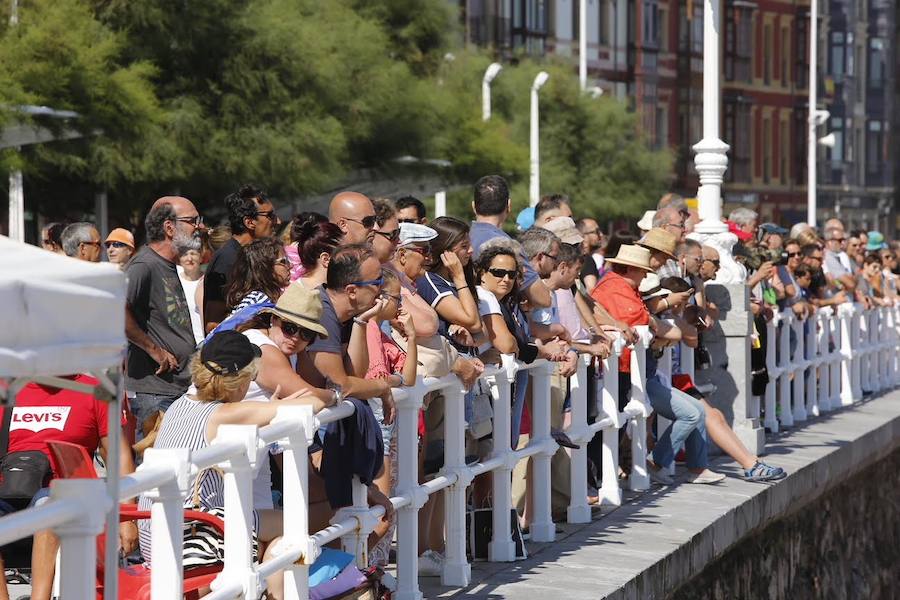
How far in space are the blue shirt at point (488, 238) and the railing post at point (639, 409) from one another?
1.65 m

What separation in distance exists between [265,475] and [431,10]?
1536 inches

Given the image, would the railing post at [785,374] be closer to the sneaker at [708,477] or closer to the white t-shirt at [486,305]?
the sneaker at [708,477]

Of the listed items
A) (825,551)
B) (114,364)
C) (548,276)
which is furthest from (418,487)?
(825,551)

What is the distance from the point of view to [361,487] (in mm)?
7305

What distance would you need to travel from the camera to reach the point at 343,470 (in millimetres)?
7156

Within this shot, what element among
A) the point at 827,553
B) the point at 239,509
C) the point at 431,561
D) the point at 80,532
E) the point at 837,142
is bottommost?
the point at 827,553

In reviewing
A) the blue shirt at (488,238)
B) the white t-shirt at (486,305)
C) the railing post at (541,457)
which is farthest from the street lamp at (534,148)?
the white t-shirt at (486,305)

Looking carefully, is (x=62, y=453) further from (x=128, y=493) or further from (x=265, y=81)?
Result: (x=265, y=81)

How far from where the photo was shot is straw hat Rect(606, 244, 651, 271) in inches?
465

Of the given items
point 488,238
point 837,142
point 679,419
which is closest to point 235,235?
point 488,238

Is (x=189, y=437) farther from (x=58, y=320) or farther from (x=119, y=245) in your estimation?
(x=119, y=245)

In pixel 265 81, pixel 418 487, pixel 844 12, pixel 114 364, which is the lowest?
pixel 418 487

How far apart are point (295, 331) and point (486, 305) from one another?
2398 millimetres

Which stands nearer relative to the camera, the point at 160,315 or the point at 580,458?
the point at 160,315
